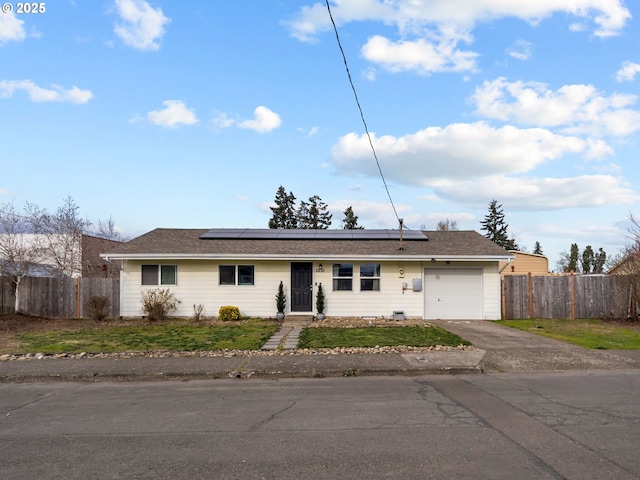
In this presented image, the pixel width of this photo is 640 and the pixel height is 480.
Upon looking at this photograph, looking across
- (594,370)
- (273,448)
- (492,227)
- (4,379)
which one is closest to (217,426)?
(273,448)

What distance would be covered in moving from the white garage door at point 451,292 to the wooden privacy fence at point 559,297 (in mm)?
1235

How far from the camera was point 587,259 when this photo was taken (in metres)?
66.6

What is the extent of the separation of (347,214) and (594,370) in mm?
43635

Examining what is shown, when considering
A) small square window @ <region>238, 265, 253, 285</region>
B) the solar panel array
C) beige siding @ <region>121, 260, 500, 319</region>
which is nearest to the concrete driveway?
beige siding @ <region>121, 260, 500, 319</region>

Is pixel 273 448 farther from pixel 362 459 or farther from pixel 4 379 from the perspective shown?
pixel 4 379

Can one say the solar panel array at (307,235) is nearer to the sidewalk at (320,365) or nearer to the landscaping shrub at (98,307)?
the landscaping shrub at (98,307)

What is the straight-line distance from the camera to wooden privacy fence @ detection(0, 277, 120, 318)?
61.7 ft

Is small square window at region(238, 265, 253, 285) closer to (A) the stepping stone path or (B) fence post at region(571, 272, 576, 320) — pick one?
(A) the stepping stone path

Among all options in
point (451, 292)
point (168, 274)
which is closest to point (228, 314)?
point (168, 274)

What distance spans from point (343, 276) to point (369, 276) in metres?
1.00

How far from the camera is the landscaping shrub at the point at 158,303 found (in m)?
17.4

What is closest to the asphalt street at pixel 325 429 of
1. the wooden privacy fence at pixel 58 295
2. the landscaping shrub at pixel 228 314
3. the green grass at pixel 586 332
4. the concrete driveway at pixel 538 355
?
the concrete driveway at pixel 538 355

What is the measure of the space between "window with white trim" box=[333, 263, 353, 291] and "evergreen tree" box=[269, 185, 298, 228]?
1307 inches

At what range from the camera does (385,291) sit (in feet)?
60.1
